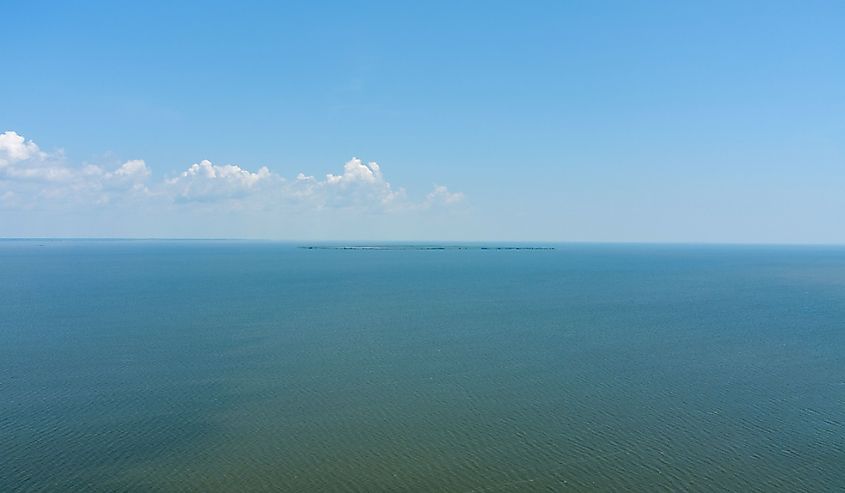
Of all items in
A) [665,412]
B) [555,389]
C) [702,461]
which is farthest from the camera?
[555,389]

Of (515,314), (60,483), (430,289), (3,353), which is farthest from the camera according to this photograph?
(430,289)

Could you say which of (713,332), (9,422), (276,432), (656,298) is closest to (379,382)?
(276,432)

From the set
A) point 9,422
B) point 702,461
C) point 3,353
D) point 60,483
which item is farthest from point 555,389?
point 3,353

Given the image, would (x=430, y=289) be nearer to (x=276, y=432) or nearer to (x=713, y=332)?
(x=713, y=332)

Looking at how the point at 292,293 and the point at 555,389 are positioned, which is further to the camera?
the point at 292,293

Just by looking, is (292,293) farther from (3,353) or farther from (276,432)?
(276,432)

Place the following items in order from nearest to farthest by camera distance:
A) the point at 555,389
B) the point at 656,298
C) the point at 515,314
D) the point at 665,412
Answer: the point at 665,412 < the point at 555,389 < the point at 515,314 < the point at 656,298
